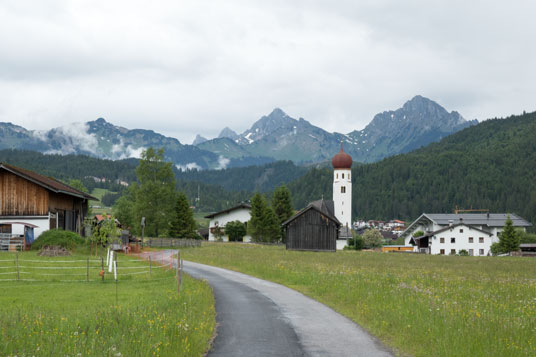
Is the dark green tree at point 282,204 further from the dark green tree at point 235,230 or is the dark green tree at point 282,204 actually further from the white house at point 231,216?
the dark green tree at point 235,230

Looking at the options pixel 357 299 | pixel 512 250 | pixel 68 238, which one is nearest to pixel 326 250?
pixel 512 250

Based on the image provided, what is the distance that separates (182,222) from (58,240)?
37895mm

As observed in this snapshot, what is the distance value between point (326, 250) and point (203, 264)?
107ft

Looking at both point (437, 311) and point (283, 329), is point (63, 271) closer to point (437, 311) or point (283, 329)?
point (283, 329)

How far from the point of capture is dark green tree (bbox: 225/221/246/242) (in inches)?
4090

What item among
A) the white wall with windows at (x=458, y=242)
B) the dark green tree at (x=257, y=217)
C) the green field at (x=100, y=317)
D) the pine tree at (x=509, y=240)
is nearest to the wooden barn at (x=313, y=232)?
the dark green tree at (x=257, y=217)

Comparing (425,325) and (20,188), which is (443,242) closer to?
(20,188)

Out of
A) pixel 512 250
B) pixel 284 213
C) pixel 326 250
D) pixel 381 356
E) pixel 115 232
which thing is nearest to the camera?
pixel 381 356

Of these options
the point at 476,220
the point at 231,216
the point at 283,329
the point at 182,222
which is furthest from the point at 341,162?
the point at 283,329

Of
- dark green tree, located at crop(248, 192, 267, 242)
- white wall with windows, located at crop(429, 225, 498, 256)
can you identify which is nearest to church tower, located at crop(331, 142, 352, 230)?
white wall with windows, located at crop(429, 225, 498, 256)

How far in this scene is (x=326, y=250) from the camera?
76.6 meters

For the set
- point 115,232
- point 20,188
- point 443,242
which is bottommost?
point 443,242

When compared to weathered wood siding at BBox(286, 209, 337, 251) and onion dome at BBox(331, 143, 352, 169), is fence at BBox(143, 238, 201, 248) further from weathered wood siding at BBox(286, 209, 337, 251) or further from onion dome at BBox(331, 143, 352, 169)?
onion dome at BBox(331, 143, 352, 169)

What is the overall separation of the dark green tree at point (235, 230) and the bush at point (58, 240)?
60302 millimetres
